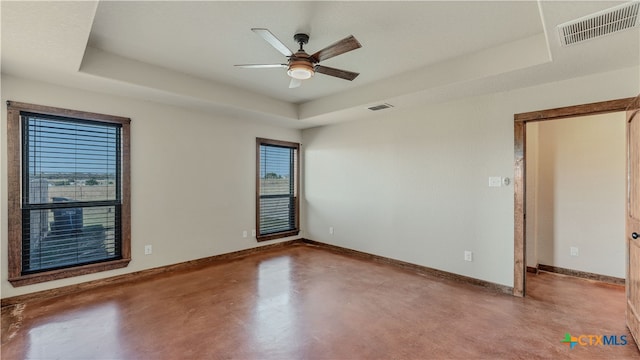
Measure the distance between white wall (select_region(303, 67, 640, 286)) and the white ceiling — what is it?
282mm

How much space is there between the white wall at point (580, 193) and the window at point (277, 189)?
408 cm

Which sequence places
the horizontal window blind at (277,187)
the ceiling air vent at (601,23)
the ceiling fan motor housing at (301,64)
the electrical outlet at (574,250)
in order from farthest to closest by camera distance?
the horizontal window blind at (277,187), the electrical outlet at (574,250), the ceiling fan motor housing at (301,64), the ceiling air vent at (601,23)

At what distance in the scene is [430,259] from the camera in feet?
13.5

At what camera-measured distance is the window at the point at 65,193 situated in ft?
9.98

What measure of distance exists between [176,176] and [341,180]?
281 centimetres

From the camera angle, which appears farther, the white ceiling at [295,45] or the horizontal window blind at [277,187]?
the horizontal window blind at [277,187]

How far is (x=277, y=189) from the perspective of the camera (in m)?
5.73

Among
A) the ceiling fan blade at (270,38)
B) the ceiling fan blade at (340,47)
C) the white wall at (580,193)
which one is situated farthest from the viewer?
the white wall at (580,193)

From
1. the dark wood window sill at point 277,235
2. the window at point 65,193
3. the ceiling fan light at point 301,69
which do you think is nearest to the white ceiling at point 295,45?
the ceiling fan light at point 301,69

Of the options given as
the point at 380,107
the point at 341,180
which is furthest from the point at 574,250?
the point at 341,180

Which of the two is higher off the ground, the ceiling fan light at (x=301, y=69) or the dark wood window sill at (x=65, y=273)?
the ceiling fan light at (x=301, y=69)

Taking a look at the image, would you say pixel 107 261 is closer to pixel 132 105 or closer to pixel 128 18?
pixel 132 105

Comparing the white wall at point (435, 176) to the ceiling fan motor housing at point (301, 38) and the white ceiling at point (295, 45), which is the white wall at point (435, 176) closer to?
the white ceiling at point (295, 45)

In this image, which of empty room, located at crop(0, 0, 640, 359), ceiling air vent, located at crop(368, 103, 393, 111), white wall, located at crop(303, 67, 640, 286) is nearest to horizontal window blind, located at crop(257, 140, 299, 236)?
empty room, located at crop(0, 0, 640, 359)
